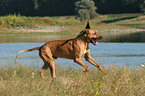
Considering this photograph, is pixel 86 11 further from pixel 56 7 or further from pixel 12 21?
pixel 56 7

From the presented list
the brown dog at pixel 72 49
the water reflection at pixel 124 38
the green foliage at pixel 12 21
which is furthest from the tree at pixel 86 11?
the brown dog at pixel 72 49

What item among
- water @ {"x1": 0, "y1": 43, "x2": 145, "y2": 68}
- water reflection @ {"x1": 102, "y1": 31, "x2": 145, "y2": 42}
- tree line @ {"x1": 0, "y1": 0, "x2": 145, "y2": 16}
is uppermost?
water @ {"x1": 0, "y1": 43, "x2": 145, "y2": 68}

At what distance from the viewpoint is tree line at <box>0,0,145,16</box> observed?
229ft

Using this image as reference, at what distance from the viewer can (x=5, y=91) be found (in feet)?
22.7

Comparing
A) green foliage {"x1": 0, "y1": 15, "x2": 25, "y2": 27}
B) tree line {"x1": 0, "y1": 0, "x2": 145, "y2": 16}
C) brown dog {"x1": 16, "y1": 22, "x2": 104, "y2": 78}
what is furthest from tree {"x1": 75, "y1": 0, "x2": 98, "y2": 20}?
brown dog {"x1": 16, "y1": 22, "x2": 104, "y2": 78}

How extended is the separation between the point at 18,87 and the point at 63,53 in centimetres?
141

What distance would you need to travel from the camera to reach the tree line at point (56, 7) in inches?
2752

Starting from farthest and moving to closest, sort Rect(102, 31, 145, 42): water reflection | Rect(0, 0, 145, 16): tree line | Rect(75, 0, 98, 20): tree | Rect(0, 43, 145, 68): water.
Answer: Rect(0, 0, 145, 16): tree line → Rect(75, 0, 98, 20): tree → Rect(102, 31, 145, 42): water reflection → Rect(0, 43, 145, 68): water

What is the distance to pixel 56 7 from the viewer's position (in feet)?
266

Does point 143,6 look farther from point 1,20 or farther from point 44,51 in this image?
point 44,51

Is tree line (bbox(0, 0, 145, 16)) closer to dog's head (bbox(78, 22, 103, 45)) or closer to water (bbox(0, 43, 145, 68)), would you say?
water (bbox(0, 43, 145, 68))

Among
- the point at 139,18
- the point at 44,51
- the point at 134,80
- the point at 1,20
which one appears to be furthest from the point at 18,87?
the point at 139,18

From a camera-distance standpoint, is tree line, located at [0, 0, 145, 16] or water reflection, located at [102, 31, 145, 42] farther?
tree line, located at [0, 0, 145, 16]

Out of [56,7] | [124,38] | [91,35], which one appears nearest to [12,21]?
[124,38]
